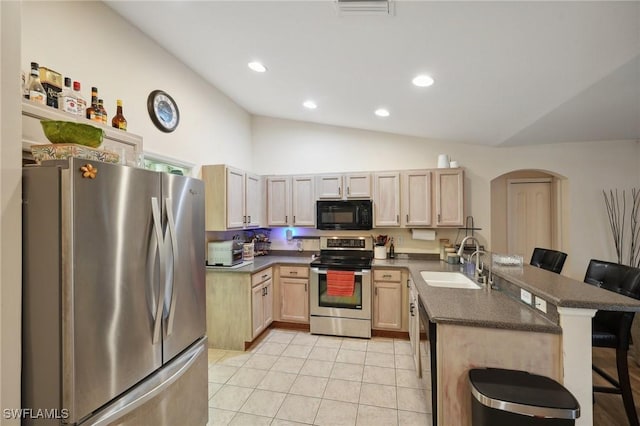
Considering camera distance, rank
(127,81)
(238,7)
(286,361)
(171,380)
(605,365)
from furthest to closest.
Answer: (286,361)
(605,365)
(127,81)
(238,7)
(171,380)

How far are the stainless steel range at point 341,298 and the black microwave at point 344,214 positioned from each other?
53 centimetres

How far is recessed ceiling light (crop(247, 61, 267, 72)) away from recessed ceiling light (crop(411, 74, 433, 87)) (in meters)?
1.43

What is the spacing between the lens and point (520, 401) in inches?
48.8

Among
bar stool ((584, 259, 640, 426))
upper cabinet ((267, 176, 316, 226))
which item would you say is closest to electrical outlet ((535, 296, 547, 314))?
bar stool ((584, 259, 640, 426))

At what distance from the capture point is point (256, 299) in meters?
3.24

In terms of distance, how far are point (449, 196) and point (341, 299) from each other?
6.39 feet

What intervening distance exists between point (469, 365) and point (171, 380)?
67.3 inches

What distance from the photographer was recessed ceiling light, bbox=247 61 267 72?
2.62m

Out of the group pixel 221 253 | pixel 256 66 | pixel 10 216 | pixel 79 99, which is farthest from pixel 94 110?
pixel 221 253

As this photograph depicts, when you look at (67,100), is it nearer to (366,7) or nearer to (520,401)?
(366,7)

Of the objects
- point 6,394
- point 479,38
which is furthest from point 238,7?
point 6,394

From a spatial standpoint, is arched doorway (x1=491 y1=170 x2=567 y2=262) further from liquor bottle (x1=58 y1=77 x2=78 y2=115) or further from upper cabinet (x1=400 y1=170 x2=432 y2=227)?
liquor bottle (x1=58 y1=77 x2=78 y2=115)

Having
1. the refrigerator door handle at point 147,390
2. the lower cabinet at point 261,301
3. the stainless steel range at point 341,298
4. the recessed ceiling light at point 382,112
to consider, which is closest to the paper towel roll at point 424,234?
the stainless steel range at point 341,298

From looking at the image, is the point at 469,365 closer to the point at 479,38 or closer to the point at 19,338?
the point at 479,38
